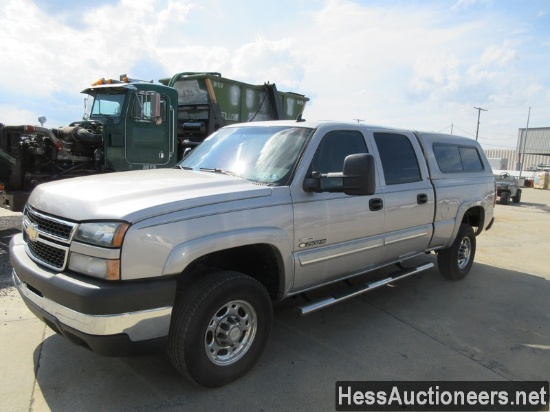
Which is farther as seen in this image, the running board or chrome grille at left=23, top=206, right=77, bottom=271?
the running board

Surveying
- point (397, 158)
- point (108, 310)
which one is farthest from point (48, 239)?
point (397, 158)

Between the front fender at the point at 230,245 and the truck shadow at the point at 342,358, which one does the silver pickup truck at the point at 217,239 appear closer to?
the front fender at the point at 230,245

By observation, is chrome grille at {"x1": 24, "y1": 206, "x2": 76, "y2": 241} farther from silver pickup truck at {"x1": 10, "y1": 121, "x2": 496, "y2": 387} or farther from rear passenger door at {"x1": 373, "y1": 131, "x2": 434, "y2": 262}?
rear passenger door at {"x1": 373, "y1": 131, "x2": 434, "y2": 262}

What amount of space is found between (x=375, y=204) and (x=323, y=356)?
1470 mm

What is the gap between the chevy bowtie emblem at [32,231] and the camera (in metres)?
2.84

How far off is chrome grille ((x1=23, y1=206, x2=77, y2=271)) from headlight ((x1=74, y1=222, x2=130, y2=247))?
0.09 meters

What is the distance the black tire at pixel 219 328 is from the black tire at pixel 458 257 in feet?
11.2

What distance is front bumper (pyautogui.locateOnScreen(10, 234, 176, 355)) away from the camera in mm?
2324

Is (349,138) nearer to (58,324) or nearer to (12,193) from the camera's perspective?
(58,324)

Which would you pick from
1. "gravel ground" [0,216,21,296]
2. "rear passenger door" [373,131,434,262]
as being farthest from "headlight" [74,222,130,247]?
"gravel ground" [0,216,21,296]

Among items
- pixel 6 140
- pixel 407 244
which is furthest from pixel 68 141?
pixel 407 244

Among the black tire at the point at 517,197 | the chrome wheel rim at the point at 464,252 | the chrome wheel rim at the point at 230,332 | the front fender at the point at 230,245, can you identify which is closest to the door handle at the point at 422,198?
the chrome wheel rim at the point at 464,252

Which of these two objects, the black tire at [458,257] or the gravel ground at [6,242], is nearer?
the gravel ground at [6,242]

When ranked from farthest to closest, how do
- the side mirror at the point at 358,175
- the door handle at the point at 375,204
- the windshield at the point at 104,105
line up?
1. the windshield at the point at 104,105
2. the door handle at the point at 375,204
3. the side mirror at the point at 358,175
